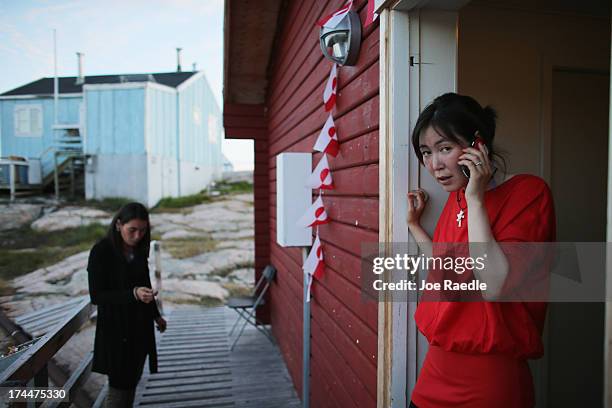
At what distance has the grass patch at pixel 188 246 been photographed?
11828 mm

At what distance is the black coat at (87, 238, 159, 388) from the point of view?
2.64 m

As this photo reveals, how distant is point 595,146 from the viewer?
2.41 m

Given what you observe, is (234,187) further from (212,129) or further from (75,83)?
(75,83)

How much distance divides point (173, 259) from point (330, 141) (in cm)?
981

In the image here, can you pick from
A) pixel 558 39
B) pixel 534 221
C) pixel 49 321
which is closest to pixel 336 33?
pixel 558 39

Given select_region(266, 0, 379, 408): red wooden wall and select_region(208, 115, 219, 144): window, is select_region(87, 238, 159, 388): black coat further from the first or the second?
select_region(208, 115, 219, 144): window

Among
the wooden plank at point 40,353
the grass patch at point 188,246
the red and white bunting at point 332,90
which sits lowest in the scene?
the grass patch at point 188,246

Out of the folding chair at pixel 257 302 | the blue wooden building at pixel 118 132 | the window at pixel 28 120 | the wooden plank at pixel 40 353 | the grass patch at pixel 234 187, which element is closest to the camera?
the wooden plank at pixel 40 353

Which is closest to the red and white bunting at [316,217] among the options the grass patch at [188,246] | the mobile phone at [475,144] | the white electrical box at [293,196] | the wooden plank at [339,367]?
the white electrical box at [293,196]

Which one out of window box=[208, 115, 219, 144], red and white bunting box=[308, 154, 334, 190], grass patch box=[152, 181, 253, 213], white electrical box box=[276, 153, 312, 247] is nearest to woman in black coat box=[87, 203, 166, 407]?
white electrical box box=[276, 153, 312, 247]

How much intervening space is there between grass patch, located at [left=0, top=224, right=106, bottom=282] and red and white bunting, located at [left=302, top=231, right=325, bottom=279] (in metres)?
9.86

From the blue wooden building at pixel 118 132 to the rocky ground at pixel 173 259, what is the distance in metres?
1.58

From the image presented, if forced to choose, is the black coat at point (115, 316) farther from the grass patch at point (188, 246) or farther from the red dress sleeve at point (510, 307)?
the grass patch at point (188, 246)

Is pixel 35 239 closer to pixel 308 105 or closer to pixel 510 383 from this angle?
pixel 308 105
